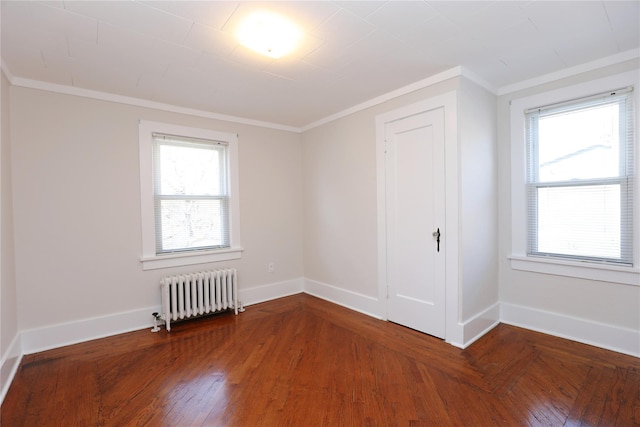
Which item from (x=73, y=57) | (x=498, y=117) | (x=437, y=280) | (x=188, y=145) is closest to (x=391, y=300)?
(x=437, y=280)

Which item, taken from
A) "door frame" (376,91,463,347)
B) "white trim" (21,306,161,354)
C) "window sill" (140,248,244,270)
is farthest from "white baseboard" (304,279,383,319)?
"white trim" (21,306,161,354)

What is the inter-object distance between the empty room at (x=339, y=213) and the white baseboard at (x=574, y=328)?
0.06ft

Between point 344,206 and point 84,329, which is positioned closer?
point 84,329

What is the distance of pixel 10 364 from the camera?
2.37 meters

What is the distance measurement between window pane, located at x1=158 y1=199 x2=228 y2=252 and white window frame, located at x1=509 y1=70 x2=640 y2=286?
342 cm

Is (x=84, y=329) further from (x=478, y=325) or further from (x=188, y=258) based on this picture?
(x=478, y=325)

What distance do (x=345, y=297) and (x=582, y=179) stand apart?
280 cm

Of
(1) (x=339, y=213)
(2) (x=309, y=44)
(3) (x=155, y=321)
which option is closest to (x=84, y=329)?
(3) (x=155, y=321)

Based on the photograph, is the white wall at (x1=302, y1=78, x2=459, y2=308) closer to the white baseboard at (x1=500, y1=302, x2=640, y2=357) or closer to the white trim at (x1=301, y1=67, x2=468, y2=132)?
the white trim at (x1=301, y1=67, x2=468, y2=132)

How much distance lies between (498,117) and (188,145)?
359 cm

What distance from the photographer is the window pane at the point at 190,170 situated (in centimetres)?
357

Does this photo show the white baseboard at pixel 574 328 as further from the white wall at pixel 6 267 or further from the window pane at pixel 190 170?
the white wall at pixel 6 267

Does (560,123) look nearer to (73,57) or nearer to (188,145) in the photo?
(188,145)

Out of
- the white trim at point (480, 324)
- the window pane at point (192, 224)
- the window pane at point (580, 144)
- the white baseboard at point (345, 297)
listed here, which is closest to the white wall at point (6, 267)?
the window pane at point (192, 224)
